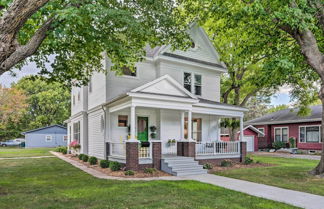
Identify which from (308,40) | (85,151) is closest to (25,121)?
(85,151)

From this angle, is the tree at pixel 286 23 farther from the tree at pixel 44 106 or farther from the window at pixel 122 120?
the tree at pixel 44 106

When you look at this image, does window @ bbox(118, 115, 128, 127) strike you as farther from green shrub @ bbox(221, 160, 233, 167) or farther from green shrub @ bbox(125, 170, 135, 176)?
green shrub @ bbox(221, 160, 233, 167)

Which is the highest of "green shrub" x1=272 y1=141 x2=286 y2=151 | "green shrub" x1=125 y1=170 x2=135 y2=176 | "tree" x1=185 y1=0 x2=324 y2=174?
"tree" x1=185 y1=0 x2=324 y2=174

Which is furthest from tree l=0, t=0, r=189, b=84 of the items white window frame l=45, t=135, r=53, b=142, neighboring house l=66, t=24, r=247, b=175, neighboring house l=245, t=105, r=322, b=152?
white window frame l=45, t=135, r=53, b=142

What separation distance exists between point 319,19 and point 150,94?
316 inches

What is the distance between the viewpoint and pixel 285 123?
26578 millimetres

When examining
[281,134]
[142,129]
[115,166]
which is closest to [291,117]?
[281,134]

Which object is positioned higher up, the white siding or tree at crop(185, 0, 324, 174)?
tree at crop(185, 0, 324, 174)

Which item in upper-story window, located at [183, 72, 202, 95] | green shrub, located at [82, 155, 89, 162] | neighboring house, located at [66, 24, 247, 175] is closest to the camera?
neighboring house, located at [66, 24, 247, 175]

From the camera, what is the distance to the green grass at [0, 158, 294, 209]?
6.39 metres

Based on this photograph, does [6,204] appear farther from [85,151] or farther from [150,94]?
[85,151]

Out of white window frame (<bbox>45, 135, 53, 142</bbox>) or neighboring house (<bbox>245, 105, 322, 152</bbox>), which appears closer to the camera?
neighboring house (<bbox>245, 105, 322, 152</bbox>)

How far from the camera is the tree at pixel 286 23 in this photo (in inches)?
358

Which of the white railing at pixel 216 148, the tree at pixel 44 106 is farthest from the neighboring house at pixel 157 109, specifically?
the tree at pixel 44 106
